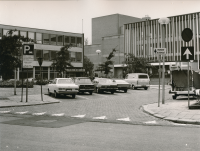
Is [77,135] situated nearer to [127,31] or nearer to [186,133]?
[186,133]

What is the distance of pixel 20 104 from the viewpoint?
16.0m

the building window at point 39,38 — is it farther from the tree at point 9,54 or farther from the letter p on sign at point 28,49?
the letter p on sign at point 28,49

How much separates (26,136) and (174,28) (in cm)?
6332

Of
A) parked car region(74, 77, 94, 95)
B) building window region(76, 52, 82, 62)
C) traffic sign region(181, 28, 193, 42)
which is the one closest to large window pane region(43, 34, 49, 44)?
building window region(76, 52, 82, 62)

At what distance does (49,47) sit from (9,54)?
40925mm

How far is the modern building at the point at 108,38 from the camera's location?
76625mm

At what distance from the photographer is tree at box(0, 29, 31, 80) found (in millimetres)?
18062

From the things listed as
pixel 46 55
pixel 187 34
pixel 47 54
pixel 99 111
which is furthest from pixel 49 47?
pixel 187 34

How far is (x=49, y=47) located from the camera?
58562mm

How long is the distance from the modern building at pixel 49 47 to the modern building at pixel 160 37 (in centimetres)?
1615

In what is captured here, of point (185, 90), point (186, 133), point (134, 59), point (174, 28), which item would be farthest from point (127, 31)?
point (186, 133)

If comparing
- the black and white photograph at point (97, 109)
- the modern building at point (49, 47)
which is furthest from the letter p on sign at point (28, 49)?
the modern building at point (49, 47)

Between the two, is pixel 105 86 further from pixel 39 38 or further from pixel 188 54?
pixel 39 38

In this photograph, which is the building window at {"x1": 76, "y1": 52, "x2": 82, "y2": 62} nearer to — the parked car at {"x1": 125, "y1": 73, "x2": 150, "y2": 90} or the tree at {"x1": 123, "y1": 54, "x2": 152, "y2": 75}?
A: the tree at {"x1": 123, "y1": 54, "x2": 152, "y2": 75}
